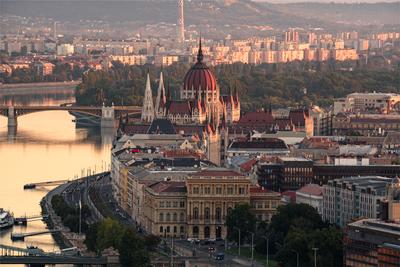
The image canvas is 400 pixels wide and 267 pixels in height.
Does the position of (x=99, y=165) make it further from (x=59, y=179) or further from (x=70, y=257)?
(x=70, y=257)

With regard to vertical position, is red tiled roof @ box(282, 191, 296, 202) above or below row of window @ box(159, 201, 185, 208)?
below

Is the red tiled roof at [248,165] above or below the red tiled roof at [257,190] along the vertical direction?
below

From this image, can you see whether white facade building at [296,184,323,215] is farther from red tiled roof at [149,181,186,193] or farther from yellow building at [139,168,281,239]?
red tiled roof at [149,181,186,193]

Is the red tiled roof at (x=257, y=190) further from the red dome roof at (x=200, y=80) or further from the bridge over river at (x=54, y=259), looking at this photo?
the red dome roof at (x=200, y=80)

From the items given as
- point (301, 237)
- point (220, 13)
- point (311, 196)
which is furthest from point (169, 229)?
point (220, 13)

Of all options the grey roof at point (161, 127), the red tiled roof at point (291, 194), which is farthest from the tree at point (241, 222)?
the grey roof at point (161, 127)

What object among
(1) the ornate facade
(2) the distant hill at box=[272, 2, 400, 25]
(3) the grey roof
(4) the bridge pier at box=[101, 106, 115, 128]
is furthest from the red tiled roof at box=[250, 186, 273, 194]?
(2) the distant hill at box=[272, 2, 400, 25]
